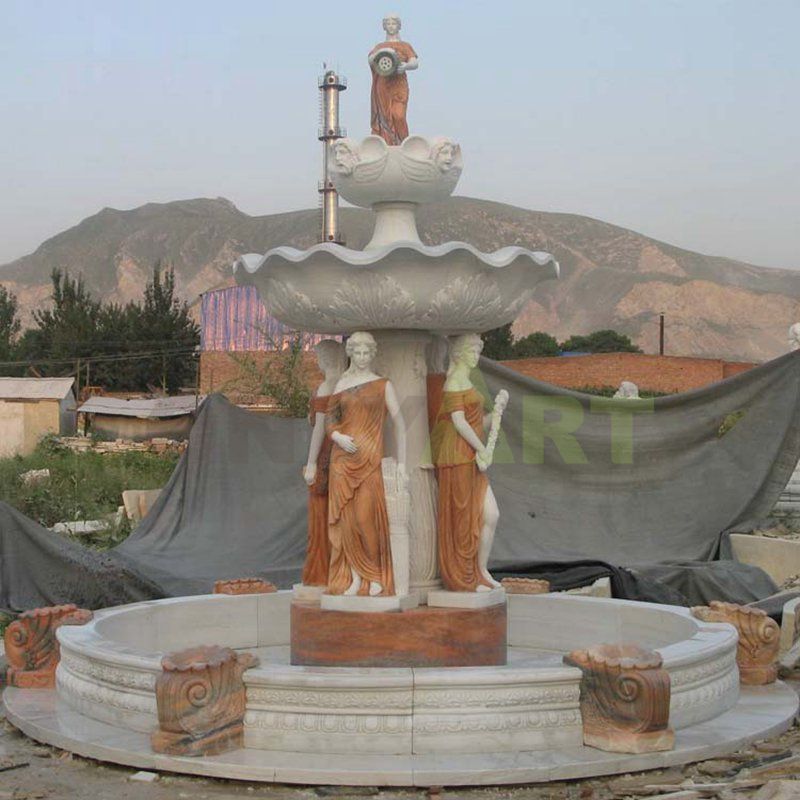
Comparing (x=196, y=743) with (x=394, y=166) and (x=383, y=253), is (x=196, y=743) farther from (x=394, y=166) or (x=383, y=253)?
(x=394, y=166)

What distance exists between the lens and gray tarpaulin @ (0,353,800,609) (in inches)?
508

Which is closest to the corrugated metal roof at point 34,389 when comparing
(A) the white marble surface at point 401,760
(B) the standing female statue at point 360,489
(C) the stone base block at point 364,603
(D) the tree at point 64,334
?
(D) the tree at point 64,334

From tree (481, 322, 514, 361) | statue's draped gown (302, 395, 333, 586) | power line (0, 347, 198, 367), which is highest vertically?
tree (481, 322, 514, 361)

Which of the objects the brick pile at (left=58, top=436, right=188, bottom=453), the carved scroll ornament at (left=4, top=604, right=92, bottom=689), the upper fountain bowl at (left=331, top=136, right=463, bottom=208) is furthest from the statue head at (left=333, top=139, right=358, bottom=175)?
the brick pile at (left=58, top=436, right=188, bottom=453)

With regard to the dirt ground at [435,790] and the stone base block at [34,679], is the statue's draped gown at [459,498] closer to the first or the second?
the dirt ground at [435,790]

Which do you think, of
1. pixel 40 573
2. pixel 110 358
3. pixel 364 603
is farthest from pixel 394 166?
pixel 110 358

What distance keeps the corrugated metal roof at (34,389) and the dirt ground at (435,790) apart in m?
24.2

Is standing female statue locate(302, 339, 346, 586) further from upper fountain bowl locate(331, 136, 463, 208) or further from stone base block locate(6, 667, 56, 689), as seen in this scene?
stone base block locate(6, 667, 56, 689)

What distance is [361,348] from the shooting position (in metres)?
7.32

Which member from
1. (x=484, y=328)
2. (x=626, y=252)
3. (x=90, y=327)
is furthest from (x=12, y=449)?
(x=626, y=252)

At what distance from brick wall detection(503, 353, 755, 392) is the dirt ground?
96.7ft

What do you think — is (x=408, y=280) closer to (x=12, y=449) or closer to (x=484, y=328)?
(x=484, y=328)

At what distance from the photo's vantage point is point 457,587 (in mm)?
7453

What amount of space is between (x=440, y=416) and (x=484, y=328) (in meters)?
0.65
